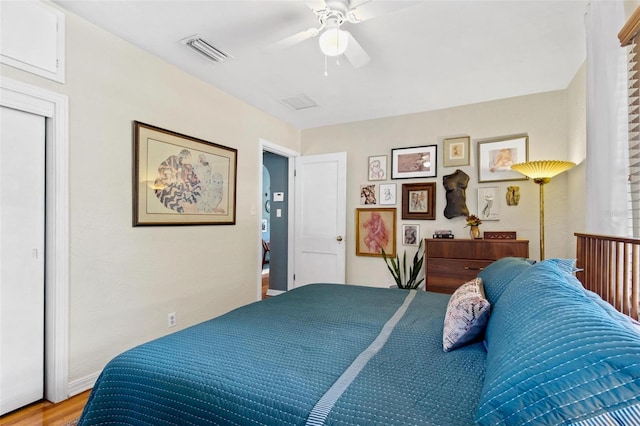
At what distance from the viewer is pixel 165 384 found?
1.04 meters

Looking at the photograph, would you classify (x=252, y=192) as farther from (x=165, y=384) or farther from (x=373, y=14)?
(x=165, y=384)

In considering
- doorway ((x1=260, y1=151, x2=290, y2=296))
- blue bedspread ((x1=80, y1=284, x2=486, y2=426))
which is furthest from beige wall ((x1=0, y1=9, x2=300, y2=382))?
doorway ((x1=260, y1=151, x2=290, y2=296))

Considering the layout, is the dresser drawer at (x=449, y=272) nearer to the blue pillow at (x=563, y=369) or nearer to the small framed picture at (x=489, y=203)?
the small framed picture at (x=489, y=203)

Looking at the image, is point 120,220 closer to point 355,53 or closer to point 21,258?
point 21,258

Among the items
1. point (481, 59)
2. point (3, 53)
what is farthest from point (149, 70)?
point (481, 59)

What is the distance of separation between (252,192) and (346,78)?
164 cm

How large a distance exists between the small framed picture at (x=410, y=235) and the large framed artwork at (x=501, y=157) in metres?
0.90

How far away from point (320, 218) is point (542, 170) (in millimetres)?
2551

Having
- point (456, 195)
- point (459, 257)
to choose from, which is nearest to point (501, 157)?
point (456, 195)

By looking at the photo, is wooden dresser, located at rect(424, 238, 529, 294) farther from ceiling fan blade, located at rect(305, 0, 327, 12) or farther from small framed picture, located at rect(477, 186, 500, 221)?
ceiling fan blade, located at rect(305, 0, 327, 12)

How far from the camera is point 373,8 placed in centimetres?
169

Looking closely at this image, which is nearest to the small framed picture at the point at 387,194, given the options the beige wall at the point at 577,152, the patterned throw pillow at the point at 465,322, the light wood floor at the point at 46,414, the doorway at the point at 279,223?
the doorway at the point at 279,223

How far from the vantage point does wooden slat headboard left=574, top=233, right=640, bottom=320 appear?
1.24 metres

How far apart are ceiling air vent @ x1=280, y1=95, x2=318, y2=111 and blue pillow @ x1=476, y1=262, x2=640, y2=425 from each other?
3.07 m
